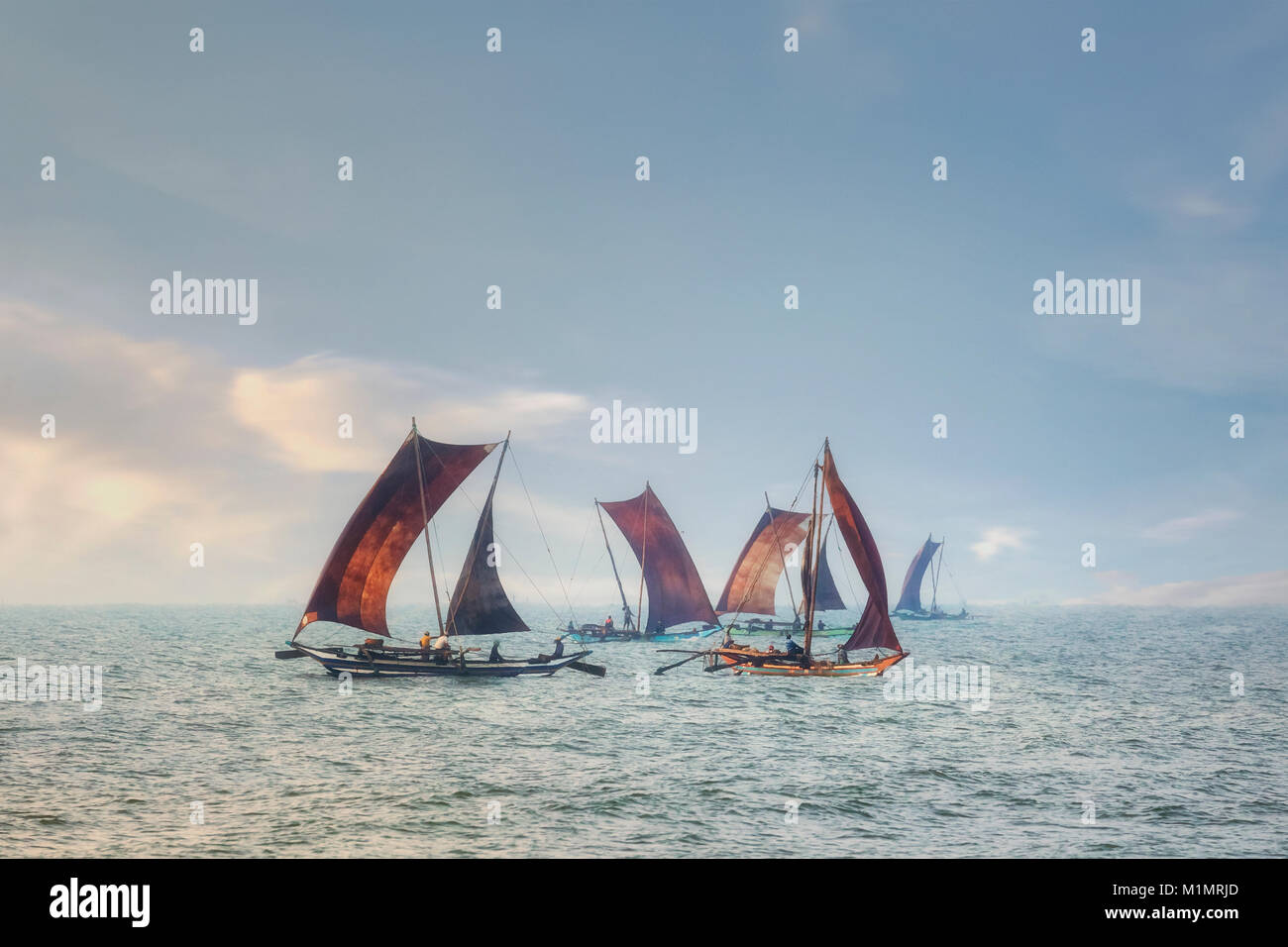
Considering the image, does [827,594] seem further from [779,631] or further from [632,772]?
[632,772]

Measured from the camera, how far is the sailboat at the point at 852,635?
177 feet

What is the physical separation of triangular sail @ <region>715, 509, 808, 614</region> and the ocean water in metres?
27.5

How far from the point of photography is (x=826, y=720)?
156 feet

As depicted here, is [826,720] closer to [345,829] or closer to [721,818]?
[721,818]

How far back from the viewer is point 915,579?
177000 mm

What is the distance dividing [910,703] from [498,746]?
27908 mm

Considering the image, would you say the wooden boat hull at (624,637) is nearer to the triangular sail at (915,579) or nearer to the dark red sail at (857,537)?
the dark red sail at (857,537)

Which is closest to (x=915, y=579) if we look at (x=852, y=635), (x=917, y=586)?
(x=917, y=586)

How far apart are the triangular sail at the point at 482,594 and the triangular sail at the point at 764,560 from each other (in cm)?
3509
